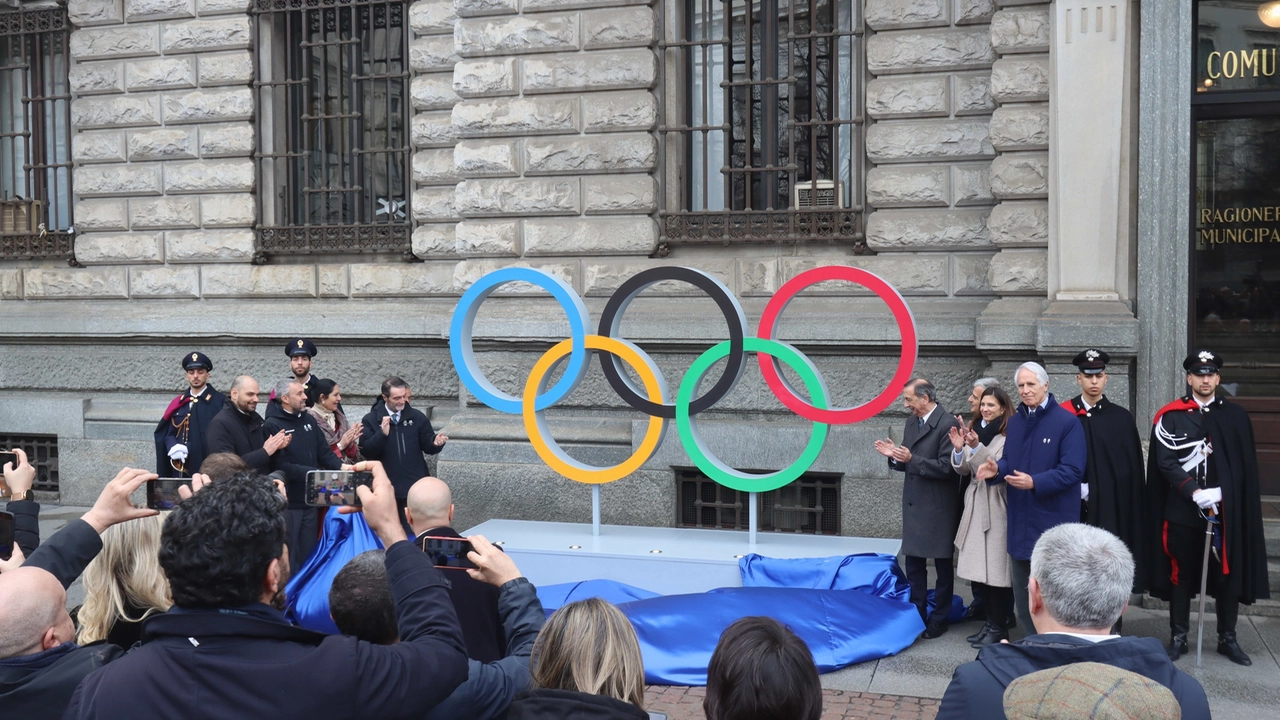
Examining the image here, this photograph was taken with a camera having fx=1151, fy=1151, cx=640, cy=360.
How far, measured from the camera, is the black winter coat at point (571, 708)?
8.62 feet

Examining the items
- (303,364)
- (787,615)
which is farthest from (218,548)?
(303,364)

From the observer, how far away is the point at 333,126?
38.8ft

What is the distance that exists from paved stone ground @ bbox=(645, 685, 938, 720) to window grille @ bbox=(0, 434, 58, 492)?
876cm

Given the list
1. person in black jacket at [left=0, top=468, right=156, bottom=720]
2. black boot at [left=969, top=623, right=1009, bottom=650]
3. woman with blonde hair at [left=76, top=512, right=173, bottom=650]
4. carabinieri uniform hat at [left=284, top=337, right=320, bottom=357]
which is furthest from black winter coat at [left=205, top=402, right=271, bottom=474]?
person in black jacket at [left=0, top=468, right=156, bottom=720]

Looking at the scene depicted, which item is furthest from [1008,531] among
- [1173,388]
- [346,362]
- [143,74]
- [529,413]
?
[143,74]

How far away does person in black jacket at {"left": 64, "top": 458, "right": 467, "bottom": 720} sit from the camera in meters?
2.35

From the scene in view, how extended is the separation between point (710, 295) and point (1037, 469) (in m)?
2.70

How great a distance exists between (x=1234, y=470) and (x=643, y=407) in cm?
394

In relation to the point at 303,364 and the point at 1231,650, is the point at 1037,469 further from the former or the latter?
the point at 303,364

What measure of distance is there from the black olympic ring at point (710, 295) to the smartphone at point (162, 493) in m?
4.81

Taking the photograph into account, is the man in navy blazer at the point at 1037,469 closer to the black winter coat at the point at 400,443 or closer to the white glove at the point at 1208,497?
the white glove at the point at 1208,497

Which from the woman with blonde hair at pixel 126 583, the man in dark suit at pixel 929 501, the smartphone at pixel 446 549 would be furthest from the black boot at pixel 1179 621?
the woman with blonde hair at pixel 126 583

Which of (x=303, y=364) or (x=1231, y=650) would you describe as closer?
(x=1231, y=650)

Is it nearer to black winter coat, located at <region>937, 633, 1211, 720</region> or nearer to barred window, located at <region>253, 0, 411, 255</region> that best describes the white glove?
black winter coat, located at <region>937, 633, 1211, 720</region>
